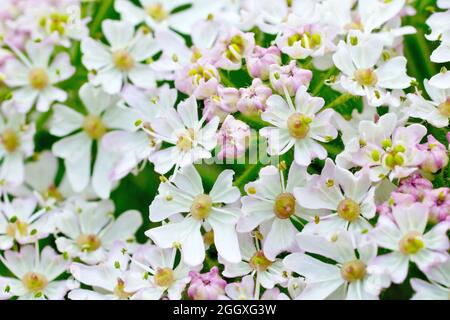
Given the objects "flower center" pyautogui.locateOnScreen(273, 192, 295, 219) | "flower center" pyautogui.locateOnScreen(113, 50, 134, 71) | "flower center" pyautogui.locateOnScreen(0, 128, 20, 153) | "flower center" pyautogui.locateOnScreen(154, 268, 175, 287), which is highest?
"flower center" pyautogui.locateOnScreen(113, 50, 134, 71)

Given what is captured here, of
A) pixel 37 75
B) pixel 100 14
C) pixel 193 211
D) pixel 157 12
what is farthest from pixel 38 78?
pixel 193 211

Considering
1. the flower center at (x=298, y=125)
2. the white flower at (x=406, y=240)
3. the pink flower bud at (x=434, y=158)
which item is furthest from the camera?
the flower center at (x=298, y=125)

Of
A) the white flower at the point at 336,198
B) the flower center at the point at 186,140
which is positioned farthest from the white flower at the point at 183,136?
the white flower at the point at 336,198

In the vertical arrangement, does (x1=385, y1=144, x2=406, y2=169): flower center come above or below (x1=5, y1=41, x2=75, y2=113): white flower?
below

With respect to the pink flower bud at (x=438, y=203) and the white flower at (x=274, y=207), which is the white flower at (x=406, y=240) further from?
the white flower at (x=274, y=207)

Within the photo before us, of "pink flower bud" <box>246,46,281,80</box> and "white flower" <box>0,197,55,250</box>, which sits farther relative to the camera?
"white flower" <box>0,197,55,250</box>

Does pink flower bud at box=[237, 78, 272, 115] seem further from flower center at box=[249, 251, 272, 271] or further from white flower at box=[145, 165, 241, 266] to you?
flower center at box=[249, 251, 272, 271]

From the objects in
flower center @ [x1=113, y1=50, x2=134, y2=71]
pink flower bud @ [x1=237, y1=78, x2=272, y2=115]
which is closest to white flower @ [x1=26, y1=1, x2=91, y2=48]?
flower center @ [x1=113, y1=50, x2=134, y2=71]

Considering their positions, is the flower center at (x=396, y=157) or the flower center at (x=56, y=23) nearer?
the flower center at (x=396, y=157)
